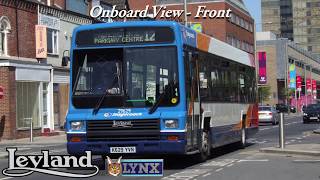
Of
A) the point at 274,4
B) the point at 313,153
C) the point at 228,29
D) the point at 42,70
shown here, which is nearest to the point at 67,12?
the point at 42,70

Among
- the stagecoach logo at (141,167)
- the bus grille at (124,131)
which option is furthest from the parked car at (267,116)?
the stagecoach logo at (141,167)

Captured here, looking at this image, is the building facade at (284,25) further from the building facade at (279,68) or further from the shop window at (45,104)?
the shop window at (45,104)

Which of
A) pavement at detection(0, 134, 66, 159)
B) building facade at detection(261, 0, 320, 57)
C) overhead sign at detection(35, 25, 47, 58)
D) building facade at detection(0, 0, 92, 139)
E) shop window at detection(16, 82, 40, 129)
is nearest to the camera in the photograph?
pavement at detection(0, 134, 66, 159)

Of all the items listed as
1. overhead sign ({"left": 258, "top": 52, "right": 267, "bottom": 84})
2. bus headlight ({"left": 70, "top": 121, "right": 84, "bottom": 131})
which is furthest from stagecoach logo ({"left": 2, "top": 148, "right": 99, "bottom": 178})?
overhead sign ({"left": 258, "top": 52, "right": 267, "bottom": 84})

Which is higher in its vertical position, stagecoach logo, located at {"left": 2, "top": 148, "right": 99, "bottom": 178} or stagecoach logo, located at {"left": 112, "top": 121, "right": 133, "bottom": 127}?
stagecoach logo, located at {"left": 112, "top": 121, "right": 133, "bottom": 127}

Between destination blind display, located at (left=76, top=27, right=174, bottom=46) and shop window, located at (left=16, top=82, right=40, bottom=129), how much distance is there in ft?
69.0

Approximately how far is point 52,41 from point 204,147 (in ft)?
79.4

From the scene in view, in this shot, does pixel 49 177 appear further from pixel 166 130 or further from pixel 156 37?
pixel 156 37

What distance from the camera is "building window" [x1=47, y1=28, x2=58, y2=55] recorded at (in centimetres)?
3850

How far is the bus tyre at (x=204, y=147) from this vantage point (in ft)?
53.0

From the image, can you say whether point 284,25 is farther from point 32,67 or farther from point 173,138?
point 173,138

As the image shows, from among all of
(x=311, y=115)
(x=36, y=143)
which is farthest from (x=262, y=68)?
(x=36, y=143)

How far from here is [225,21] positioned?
8081 centimetres

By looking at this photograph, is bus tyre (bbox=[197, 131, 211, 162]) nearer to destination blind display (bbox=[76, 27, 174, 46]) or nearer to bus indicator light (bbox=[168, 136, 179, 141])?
bus indicator light (bbox=[168, 136, 179, 141])
